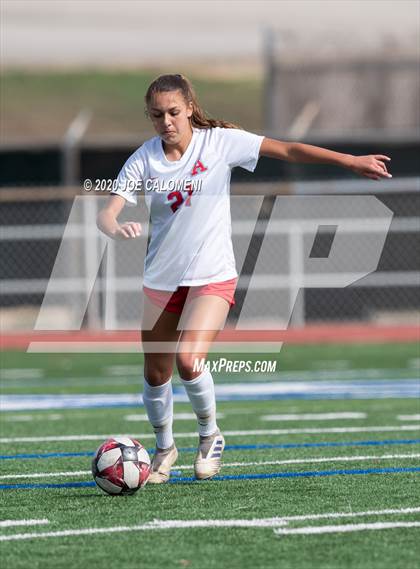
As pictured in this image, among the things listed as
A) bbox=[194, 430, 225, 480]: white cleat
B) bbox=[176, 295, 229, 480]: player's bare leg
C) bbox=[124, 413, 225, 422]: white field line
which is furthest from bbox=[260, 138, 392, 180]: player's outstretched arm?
bbox=[124, 413, 225, 422]: white field line

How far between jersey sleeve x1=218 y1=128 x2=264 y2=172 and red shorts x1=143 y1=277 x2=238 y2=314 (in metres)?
0.61

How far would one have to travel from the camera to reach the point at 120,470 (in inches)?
222

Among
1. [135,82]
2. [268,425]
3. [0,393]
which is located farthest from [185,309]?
[135,82]

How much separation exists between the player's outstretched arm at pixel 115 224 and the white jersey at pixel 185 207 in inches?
2.7

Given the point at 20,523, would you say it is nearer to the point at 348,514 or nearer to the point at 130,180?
the point at 348,514

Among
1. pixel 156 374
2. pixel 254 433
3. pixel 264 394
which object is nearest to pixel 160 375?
pixel 156 374

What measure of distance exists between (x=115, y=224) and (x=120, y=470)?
43.8 inches

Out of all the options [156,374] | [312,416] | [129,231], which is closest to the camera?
[129,231]

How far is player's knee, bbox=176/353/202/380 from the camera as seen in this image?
5.97 meters

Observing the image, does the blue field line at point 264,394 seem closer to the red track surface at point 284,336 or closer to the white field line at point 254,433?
the white field line at point 254,433

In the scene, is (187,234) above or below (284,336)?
above

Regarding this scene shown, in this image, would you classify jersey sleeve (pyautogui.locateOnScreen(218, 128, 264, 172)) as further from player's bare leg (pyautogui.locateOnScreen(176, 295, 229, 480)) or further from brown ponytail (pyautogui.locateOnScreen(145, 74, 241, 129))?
player's bare leg (pyautogui.locateOnScreen(176, 295, 229, 480))

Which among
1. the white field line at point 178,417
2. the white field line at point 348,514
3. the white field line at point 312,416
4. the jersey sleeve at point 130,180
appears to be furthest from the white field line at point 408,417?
the white field line at point 348,514

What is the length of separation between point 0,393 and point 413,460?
17.4 feet
